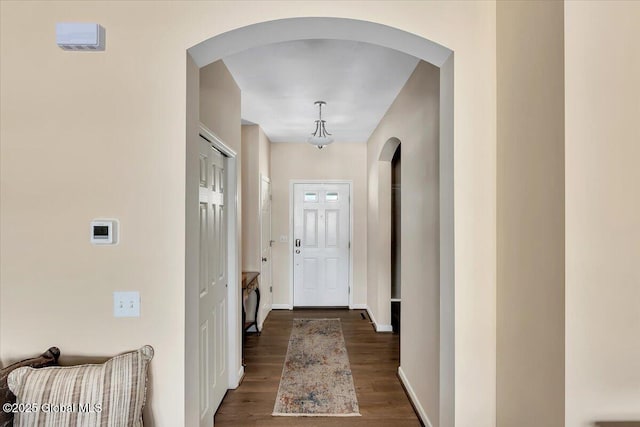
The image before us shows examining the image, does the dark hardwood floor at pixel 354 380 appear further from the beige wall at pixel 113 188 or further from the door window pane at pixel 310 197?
the door window pane at pixel 310 197

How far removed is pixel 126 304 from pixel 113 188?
1.64ft

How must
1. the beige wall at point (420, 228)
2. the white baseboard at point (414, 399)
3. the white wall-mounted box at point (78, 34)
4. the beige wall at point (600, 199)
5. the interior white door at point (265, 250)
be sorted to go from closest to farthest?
the beige wall at point (600, 199)
the white wall-mounted box at point (78, 34)
the beige wall at point (420, 228)
the white baseboard at point (414, 399)
the interior white door at point (265, 250)

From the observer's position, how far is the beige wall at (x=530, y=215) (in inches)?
43.4

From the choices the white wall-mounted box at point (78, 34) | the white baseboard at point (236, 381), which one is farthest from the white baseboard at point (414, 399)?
the white wall-mounted box at point (78, 34)

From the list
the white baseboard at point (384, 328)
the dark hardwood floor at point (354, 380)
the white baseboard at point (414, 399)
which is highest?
the white baseboard at point (414, 399)

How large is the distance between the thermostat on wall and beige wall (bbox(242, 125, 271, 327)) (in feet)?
9.46

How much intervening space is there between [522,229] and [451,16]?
0.97 m

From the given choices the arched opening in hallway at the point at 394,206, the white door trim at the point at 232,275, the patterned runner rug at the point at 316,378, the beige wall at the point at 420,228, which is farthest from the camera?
the arched opening in hallway at the point at 394,206

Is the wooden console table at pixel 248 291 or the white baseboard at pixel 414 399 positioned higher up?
the wooden console table at pixel 248 291

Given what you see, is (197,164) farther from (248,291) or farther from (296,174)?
(296,174)

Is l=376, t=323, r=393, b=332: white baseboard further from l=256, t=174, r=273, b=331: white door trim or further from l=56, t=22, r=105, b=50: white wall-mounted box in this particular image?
l=56, t=22, r=105, b=50: white wall-mounted box

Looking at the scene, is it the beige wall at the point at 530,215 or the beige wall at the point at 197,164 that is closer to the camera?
the beige wall at the point at 530,215

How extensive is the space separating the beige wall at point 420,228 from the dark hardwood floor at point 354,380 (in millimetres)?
207

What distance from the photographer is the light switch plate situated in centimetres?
146
